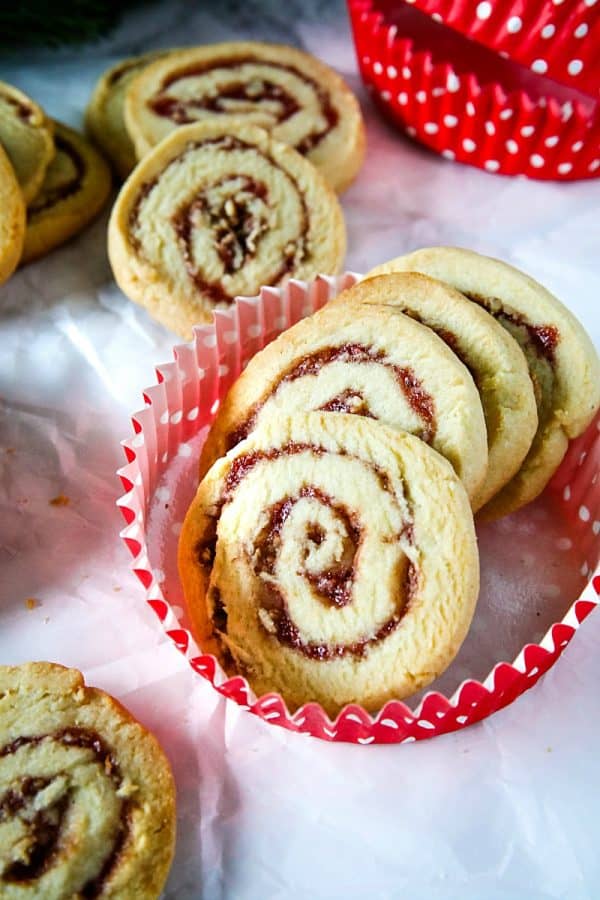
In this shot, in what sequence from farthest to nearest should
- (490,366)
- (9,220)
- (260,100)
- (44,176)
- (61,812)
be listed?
(260,100) < (44,176) < (9,220) < (490,366) < (61,812)

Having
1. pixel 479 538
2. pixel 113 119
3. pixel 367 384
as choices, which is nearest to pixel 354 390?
pixel 367 384

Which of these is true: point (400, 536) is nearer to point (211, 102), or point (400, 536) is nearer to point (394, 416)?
point (394, 416)

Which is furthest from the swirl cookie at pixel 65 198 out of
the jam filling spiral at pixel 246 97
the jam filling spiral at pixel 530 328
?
the jam filling spiral at pixel 530 328

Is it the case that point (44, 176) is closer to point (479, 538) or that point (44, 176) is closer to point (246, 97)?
point (246, 97)

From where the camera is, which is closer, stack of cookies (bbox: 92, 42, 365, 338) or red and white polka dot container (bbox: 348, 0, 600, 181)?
stack of cookies (bbox: 92, 42, 365, 338)

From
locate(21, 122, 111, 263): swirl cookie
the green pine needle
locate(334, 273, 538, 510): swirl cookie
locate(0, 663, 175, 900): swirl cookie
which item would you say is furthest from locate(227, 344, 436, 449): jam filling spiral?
the green pine needle

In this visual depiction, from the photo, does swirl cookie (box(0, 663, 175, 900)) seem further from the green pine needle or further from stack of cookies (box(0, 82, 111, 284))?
the green pine needle
